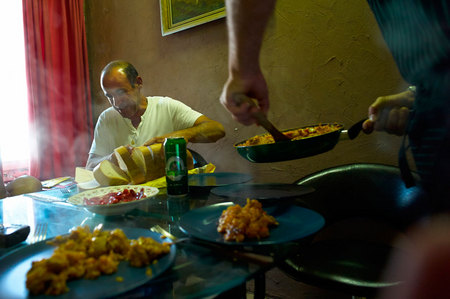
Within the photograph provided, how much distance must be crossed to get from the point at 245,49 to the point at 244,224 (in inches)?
22.6

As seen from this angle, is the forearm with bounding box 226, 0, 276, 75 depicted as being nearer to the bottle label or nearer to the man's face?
the bottle label

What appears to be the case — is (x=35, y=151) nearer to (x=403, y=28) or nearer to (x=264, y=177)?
(x=264, y=177)

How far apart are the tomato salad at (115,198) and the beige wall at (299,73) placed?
3.74 feet

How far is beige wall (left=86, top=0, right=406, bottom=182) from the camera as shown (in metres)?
1.61

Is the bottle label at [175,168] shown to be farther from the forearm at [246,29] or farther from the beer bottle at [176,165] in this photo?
the forearm at [246,29]

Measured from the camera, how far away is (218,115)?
2318 mm

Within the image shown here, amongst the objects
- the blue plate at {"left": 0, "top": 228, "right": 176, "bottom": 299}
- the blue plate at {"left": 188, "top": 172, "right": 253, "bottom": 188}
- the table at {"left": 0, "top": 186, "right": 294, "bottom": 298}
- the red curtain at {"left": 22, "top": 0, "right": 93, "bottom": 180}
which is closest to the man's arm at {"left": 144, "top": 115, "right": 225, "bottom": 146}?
the blue plate at {"left": 188, "top": 172, "right": 253, "bottom": 188}

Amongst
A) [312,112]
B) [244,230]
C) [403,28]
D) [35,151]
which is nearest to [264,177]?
[312,112]

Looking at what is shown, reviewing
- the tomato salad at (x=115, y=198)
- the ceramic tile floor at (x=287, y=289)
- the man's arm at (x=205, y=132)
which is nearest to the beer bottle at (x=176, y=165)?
the tomato salad at (x=115, y=198)

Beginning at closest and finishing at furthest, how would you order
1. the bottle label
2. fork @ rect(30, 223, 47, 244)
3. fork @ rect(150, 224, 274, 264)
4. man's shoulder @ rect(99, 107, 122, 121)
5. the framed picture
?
fork @ rect(150, 224, 274, 264) → fork @ rect(30, 223, 47, 244) → the bottle label → the framed picture → man's shoulder @ rect(99, 107, 122, 121)

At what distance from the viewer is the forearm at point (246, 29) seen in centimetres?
95

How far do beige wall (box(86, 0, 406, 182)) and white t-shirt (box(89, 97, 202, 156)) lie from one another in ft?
0.74

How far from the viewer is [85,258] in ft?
1.83

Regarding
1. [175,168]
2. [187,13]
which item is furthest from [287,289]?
[187,13]
